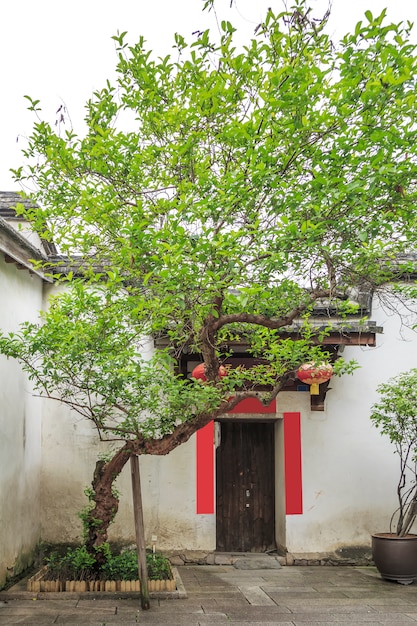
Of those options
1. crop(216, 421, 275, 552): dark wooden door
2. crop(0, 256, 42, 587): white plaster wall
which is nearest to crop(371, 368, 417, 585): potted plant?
crop(216, 421, 275, 552): dark wooden door

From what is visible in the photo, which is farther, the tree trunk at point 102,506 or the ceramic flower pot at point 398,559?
the ceramic flower pot at point 398,559

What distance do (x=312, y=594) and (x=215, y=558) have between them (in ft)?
6.06

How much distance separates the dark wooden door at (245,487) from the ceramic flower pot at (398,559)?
75.8 inches

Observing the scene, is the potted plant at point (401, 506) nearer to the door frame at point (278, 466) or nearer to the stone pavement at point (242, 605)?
the stone pavement at point (242, 605)

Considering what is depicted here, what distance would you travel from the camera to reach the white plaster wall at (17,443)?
657 centimetres

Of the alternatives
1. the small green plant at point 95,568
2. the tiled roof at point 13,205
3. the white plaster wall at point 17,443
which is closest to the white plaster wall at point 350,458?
the small green plant at point 95,568

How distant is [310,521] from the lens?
812 centimetres

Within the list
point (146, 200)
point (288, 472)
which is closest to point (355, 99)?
point (146, 200)

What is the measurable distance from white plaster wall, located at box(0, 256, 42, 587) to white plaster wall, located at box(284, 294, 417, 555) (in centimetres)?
319

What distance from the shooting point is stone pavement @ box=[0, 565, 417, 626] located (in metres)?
5.38

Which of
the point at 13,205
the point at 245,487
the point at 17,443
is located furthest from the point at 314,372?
the point at 13,205

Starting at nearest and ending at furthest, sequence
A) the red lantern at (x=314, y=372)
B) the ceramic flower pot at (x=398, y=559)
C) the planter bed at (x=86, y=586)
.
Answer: the planter bed at (x=86, y=586) < the red lantern at (x=314, y=372) < the ceramic flower pot at (x=398, y=559)

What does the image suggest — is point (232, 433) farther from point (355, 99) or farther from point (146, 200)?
point (355, 99)

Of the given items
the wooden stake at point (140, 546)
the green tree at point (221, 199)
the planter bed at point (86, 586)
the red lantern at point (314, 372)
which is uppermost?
the green tree at point (221, 199)
